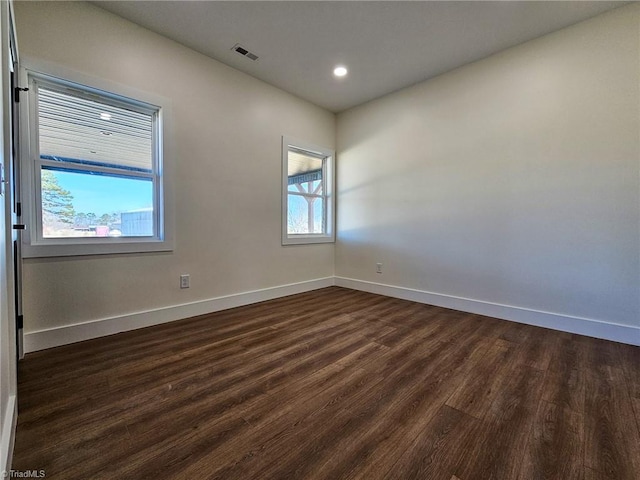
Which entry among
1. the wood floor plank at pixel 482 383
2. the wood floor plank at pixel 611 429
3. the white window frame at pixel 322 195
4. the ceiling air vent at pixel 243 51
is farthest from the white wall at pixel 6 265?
the white window frame at pixel 322 195

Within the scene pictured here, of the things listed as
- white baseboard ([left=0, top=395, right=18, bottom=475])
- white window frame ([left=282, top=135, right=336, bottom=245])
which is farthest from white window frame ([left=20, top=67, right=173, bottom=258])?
white window frame ([left=282, top=135, right=336, bottom=245])

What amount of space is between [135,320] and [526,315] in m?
3.82

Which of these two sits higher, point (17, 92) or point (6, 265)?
point (17, 92)

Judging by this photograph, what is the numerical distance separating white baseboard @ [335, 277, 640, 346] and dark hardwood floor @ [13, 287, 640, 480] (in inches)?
5.3

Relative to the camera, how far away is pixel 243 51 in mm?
2906

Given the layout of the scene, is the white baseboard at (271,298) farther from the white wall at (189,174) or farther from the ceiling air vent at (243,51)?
the ceiling air vent at (243,51)

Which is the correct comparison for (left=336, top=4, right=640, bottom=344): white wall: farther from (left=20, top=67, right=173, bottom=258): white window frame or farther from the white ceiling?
(left=20, top=67, right=173, bottom=258): white window frame

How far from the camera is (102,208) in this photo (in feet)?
8.05

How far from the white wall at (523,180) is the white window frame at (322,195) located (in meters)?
0.72

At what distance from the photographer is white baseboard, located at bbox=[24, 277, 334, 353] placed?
7.03ft

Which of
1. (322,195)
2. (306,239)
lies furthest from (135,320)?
(322,195)

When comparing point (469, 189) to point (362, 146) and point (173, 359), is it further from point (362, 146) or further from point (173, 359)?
point (173, 359)

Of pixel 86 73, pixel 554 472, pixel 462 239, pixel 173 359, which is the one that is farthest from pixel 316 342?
pixel 86 73

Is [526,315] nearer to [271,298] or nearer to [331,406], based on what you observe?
[331,406]
